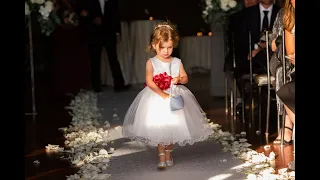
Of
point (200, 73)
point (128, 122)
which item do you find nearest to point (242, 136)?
point (128, 122)

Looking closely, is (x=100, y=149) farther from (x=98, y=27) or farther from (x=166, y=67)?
(x=98, y=27)

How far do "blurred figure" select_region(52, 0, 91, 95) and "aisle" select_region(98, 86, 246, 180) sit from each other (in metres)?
5.87

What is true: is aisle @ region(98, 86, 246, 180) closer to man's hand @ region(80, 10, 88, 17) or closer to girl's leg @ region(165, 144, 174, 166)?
girl's leg @ region(165, 144, 174, 166)

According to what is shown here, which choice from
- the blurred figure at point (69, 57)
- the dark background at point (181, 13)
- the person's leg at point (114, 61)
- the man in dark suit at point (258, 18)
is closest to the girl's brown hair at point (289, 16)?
the man in dark suit at point (258, 18)

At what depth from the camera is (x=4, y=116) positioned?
3166 millimetres

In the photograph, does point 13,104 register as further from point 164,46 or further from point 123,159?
point 123,159

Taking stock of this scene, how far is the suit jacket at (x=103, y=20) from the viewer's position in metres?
11.2

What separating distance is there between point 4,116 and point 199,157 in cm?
274

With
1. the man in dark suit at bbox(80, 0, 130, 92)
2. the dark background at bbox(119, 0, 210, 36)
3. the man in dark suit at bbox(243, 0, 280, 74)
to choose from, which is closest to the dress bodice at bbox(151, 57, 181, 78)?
the man in dark suit at bbox(243, 0, 280, 74)

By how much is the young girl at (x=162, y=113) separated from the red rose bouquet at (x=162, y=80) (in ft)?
0.08

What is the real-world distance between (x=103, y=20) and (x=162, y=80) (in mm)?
6371

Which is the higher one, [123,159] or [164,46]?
[164,46]

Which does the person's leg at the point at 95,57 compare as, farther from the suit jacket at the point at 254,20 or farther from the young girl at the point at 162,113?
the young girl at the point at 162,113

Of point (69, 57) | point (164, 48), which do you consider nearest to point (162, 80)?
point (164, 48)
